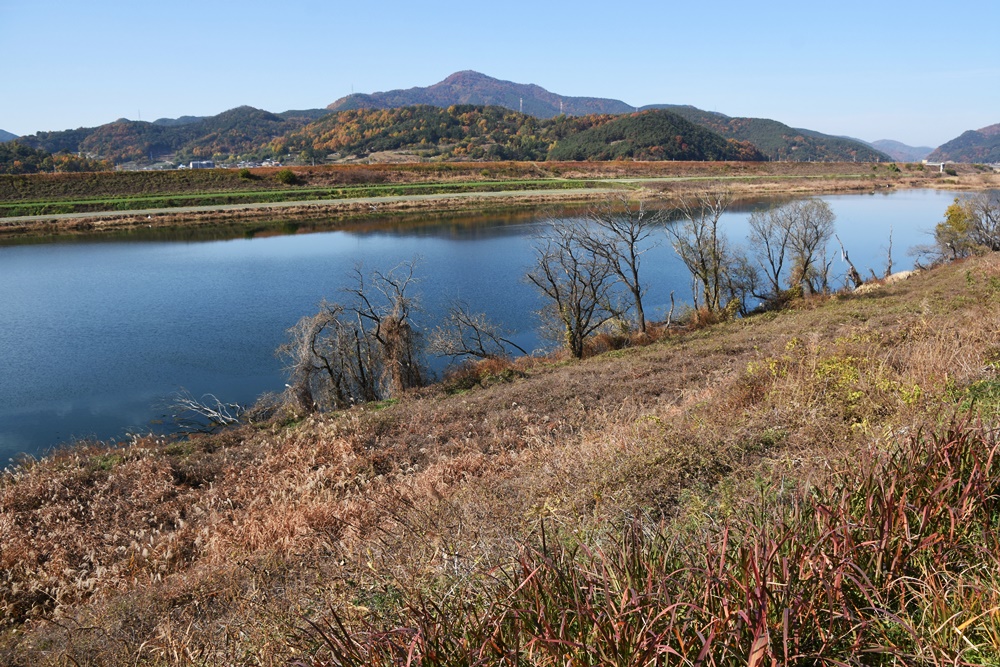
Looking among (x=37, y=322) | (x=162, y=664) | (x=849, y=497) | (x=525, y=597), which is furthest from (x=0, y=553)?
Result: (x=37, y=322)

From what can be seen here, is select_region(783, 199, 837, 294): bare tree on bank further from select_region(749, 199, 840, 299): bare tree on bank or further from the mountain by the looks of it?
the mountain

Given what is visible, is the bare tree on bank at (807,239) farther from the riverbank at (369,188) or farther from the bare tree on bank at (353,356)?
the bare tree on bank at (353,356)

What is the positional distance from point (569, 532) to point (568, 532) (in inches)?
1.2

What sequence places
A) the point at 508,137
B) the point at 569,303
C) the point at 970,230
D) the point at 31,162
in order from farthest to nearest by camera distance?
the point at 508,137, the point at 31,162, the point at 970,230, the point at 569,303

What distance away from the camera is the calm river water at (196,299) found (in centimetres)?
1914

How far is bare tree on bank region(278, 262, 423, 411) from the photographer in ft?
64.0

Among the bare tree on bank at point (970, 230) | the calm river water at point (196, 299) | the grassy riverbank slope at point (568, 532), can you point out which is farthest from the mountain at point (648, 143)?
the grassy riverbank slope at point (568, 532)

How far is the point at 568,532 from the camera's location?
13.2 feet

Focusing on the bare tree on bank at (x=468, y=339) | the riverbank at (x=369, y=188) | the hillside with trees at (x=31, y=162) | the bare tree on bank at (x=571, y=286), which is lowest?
the bare tree on bank at (x=468, y=339)

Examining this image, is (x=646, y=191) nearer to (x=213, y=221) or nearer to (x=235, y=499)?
(x=213, y=221)

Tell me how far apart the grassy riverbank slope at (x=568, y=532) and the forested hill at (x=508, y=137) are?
419 ft

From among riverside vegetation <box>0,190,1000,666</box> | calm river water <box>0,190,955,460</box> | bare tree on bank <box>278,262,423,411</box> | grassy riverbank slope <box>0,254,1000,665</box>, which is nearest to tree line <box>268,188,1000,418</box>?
bare tree on bank <box>278,262,423,411</box>

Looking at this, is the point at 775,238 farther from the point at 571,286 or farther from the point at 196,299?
the point at 196,299

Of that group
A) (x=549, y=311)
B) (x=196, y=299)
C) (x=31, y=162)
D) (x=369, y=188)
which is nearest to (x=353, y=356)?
(x=549, y=311)
